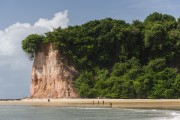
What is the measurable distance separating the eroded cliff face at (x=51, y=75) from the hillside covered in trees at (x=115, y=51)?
1.13 m

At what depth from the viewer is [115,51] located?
67.6 m

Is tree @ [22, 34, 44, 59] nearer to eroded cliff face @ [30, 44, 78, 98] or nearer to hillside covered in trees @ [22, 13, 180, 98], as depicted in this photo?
hillside covered in trees @ [22, 13, 180, 98]

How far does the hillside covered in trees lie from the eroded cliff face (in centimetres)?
113

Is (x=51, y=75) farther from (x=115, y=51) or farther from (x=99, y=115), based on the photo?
(x=99, y=115)

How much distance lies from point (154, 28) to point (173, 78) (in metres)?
8.20

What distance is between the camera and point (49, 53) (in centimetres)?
6775

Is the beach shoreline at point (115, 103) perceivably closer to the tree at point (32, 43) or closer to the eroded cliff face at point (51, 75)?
the eroded cliff face at point (51, 75)

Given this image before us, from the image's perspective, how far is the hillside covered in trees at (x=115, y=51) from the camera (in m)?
62.3

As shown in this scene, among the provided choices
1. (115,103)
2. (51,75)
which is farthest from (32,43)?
(115,103)

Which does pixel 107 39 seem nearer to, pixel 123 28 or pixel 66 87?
pixel 123 28

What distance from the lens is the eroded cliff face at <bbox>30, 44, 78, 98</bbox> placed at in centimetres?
6525

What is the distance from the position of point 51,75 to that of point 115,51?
433 inches

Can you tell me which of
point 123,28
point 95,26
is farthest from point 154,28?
point 95,26

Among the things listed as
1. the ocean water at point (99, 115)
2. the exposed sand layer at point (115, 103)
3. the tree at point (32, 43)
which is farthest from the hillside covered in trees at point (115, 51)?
the ocean water at point (99, 115)
